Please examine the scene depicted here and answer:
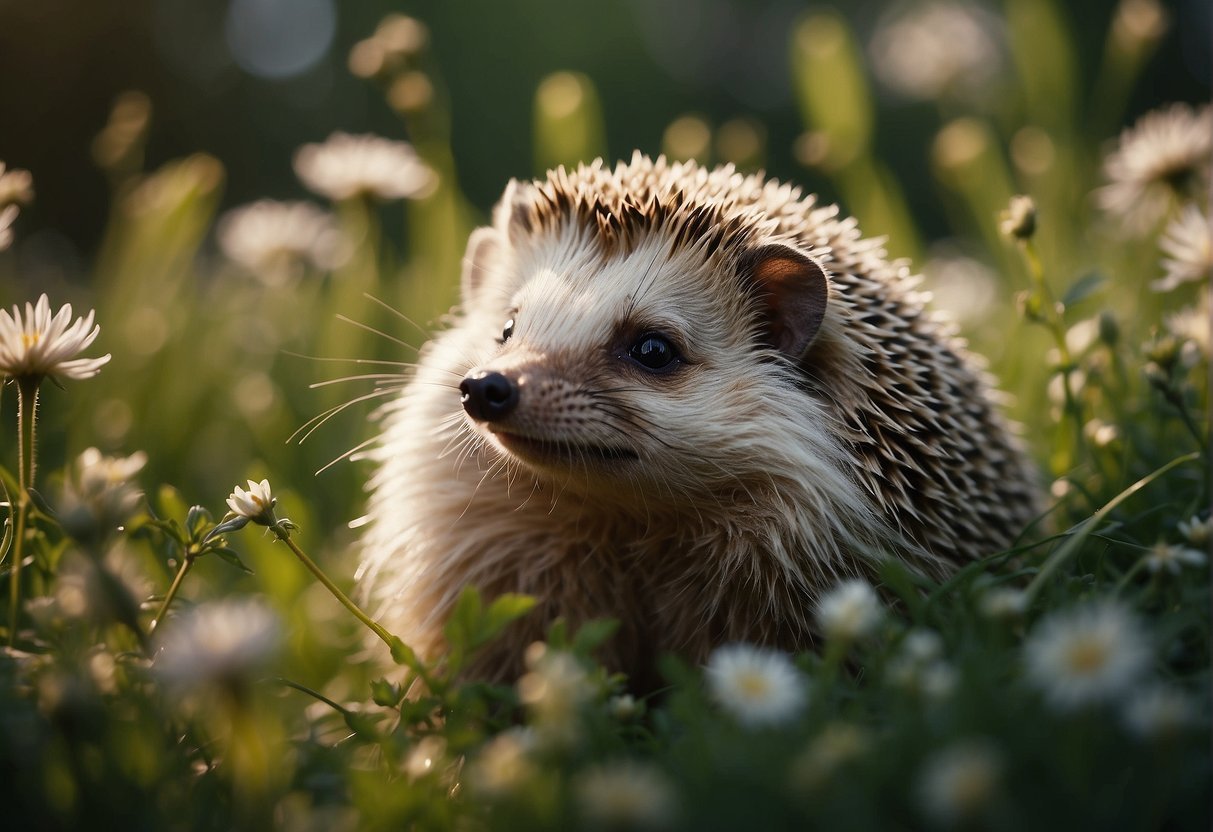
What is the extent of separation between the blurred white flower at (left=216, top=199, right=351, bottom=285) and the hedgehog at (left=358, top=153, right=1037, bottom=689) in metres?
1.70

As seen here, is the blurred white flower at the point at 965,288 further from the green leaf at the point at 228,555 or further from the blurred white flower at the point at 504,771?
the blurred white flower at the point at 504,771

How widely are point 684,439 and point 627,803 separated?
0.97 meters

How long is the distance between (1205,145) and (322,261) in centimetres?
288

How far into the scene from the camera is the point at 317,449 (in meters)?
2.91

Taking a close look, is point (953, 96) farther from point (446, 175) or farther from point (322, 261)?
point (322, 261)

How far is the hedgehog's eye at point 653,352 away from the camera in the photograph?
192cm

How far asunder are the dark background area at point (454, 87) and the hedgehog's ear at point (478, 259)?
30.3 feet

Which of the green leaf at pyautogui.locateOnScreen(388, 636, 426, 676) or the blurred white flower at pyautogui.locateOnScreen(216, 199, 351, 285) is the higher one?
the green leaf at pyautogui.locateOnScreen(388, 636, 426, 676)

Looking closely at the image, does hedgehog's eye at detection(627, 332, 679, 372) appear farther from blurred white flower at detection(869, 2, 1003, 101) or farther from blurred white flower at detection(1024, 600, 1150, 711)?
blurred white flower at detection(869, 2, 1003, 101)

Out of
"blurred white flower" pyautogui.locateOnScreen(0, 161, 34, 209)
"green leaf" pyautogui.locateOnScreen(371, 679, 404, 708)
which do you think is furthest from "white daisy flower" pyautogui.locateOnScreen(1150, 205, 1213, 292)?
"blurred white flower" pyautogui.locateOnScreen(0, 161, 34, 209)

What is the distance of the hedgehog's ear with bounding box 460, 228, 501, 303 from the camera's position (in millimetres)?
2312

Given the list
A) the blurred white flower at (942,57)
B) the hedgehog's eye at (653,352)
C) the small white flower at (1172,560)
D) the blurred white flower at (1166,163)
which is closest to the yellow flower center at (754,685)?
the small white flower at (1172,560)

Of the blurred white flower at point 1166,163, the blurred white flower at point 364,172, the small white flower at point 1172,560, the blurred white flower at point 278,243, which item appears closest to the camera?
the small white flower at point 1172,560

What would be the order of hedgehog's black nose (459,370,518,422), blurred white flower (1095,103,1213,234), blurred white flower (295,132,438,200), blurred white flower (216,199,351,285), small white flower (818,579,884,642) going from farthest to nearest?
blurred white flower (216,199,351,285) < blurred white flower (295,132,438,200) < blurred white flower (1095,103,1213,234) < hedgehog's black nose (459,370,518,422) < small white flower (818,579,884,642)
